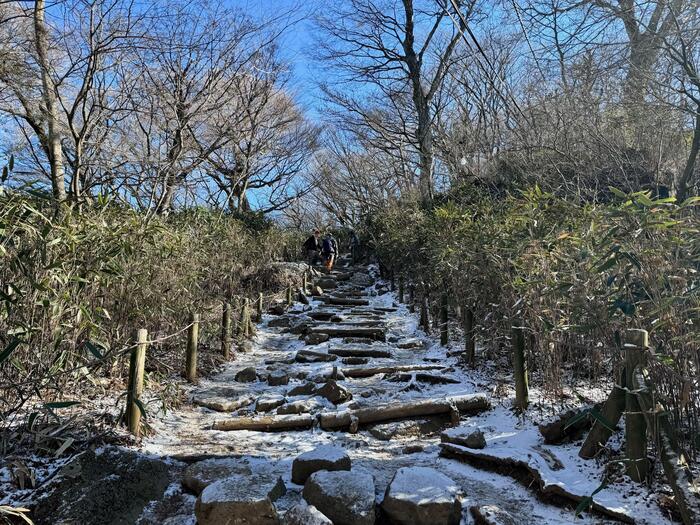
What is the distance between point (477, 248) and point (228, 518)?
3.42m

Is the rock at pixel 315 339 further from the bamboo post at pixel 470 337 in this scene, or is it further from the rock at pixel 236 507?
the rock at pixel 236 507

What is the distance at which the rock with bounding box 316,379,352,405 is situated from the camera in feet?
14.5

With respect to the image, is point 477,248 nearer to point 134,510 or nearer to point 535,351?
point 535,351

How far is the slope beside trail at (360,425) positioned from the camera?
268 cm

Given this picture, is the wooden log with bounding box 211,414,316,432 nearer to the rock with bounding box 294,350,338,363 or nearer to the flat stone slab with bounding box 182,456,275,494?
the flat stone slab with bounding box 182,456,275,494

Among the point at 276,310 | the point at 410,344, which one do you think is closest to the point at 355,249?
the point at 276,310

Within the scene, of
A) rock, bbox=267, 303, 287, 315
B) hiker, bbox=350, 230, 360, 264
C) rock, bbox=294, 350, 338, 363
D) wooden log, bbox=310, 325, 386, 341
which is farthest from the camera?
hiker, bbox=350, 230, 360, 264

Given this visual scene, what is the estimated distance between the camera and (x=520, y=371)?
367cm

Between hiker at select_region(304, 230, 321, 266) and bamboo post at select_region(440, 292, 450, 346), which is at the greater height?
hiker at select_region(304, 230, 321, 266)

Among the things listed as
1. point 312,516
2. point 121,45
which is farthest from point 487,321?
point 121,45

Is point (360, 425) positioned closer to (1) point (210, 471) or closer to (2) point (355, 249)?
(1) point (210, 471)

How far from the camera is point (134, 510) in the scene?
2.55 m

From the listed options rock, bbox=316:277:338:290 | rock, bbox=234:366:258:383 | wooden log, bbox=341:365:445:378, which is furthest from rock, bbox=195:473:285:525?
rock, bbox=316:277:338:290

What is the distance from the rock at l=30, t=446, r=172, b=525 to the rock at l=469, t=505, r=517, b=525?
178 centimetres
